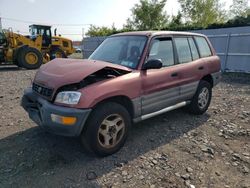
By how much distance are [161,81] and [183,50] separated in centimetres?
114

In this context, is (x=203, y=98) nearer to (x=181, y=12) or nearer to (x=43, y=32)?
(x=43, y=32)

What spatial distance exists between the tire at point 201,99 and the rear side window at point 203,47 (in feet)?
2.18

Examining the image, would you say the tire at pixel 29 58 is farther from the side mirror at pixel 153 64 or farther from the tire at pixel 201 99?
the side mirror at pixel 153 64

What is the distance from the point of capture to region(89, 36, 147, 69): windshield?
4051 mm

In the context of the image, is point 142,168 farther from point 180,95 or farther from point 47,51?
point 47,51

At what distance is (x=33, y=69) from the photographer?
1528 centimetres

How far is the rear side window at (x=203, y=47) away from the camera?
539cm

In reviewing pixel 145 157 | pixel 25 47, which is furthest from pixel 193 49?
pixel 25 47

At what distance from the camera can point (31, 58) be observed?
596 inches

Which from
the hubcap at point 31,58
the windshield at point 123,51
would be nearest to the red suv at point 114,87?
the windshield at point 123,51

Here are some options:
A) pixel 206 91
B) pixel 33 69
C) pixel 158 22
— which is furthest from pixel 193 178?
pixel 158 22

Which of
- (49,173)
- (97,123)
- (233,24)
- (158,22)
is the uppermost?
(158,22)

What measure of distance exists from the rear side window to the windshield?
5.90ft

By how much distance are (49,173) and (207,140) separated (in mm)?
2728
